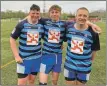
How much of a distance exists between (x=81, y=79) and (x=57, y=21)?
1.16m

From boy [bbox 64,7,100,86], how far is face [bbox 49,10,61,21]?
1.04 feet

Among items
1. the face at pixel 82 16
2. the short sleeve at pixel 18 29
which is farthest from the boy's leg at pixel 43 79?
the face at pixel 82 16

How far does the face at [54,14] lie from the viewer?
4977mm

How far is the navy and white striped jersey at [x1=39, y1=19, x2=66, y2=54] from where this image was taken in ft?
16.7

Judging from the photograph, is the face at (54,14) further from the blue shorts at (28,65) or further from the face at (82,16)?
the blue shorts at (28,65)

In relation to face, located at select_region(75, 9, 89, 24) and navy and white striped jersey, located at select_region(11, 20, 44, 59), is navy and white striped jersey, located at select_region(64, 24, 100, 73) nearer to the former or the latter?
face, located at select_region(75, 9, 89, 24)

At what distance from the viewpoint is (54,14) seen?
16.4 feet

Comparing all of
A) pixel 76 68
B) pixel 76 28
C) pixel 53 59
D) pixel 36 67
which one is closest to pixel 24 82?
pixel 36 67

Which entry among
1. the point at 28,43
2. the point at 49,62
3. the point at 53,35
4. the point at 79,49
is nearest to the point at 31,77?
the point at 49,62

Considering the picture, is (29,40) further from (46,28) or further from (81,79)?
(81,79)

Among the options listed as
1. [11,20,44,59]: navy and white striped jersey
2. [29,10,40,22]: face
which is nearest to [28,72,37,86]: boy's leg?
[11,20,44,59]: navy and white striped jersey

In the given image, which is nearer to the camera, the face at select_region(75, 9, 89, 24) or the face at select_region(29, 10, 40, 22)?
the face at select_region(75, 9, 89, 24)

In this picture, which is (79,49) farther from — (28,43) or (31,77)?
(31,77)

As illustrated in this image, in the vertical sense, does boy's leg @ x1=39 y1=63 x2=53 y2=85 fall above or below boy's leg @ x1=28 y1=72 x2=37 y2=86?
above
